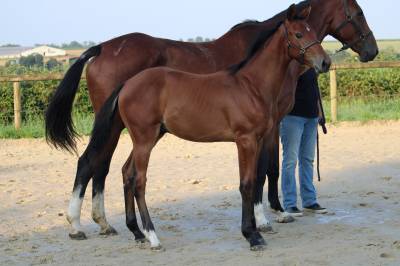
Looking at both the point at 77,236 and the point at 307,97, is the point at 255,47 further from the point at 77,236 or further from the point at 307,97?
the point at 77,236

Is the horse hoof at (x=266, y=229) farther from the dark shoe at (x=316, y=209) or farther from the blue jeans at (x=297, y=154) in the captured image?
the dark shoe at (x=316, y=209)

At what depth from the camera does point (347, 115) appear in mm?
15242

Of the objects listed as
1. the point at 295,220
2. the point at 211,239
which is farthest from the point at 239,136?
the point at 295,220

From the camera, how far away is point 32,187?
9219 millimetres

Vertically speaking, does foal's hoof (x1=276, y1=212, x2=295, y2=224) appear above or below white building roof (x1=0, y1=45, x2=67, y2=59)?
below

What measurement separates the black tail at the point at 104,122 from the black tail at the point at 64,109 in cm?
62

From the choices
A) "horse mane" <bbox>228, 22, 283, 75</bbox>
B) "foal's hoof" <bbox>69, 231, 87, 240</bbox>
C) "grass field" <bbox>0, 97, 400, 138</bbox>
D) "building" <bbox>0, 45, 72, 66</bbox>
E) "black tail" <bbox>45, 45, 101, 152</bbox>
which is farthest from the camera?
"building" <bbox>0, 45, 72, 66</bbox>

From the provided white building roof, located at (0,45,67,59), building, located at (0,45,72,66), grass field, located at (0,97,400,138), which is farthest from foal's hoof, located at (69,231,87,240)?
white building roof, located at (0,45,67,59)

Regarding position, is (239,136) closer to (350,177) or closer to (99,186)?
(99,186)

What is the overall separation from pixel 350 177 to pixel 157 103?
405 cm

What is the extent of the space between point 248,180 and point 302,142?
5.55ft

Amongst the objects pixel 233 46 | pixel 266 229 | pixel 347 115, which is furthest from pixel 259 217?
pixel 347 115

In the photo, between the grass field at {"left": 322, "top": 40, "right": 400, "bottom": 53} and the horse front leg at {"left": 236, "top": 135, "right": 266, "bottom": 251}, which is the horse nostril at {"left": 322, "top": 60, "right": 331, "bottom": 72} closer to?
the horse front leg at {"left": 236, "top": 135, "right": 266, "bottom": 251}

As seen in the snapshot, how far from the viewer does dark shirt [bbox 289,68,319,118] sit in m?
7.26
